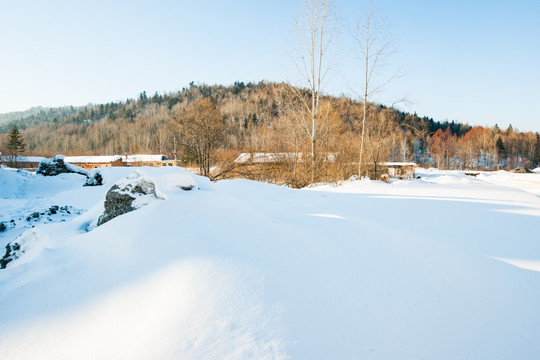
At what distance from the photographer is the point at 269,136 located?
1894 cm

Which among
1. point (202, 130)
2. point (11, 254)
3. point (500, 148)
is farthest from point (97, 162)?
point (500, 148)

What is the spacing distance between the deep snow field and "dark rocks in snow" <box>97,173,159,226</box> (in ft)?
2.14

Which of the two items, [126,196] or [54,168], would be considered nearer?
[126,196]

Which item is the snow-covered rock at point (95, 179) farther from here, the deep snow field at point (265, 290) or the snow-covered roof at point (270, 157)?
the deep snow field at point (265, 290)

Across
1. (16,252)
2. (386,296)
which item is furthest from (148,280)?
(16,252)

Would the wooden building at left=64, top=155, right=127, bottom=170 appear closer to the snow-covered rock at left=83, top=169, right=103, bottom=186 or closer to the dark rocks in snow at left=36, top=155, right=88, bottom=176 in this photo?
the dark rocks in snow at left=36, top=155, right=88, bottom=176

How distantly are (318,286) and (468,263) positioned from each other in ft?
4.91

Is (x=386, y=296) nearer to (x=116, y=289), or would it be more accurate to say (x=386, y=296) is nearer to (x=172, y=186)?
(x=116, y=289)

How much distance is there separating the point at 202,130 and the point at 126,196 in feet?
28.4

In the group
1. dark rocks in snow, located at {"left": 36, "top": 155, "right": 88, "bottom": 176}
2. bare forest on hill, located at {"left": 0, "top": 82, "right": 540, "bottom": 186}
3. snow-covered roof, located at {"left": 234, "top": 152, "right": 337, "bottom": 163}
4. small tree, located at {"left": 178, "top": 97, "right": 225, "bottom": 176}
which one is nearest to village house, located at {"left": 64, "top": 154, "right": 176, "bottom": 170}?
bare forest on hill, located at {"left": 0, "top": 82, "right": 540, "bottom": 186}

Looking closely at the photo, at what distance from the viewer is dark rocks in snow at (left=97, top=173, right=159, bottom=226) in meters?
3.76

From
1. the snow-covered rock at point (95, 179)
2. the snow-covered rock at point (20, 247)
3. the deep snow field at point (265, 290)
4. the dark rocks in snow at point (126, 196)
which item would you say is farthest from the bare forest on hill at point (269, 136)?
the snow-covered rock at point (20, 247)

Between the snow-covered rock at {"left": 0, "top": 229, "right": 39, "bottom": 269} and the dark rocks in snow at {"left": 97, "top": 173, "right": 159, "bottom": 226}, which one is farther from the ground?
the dark rocks in snow at {"left": 97, "top": 173, "right": 159, "bottom": 226}

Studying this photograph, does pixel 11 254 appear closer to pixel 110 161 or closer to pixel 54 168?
pixel 54 168
